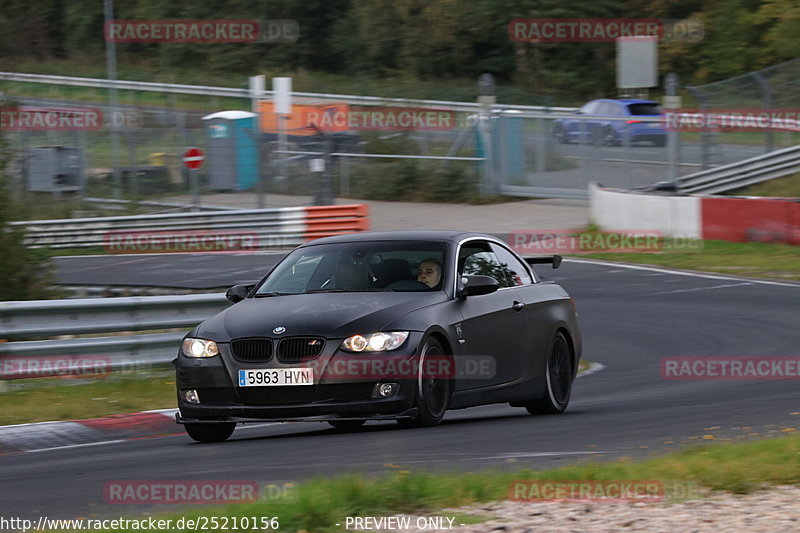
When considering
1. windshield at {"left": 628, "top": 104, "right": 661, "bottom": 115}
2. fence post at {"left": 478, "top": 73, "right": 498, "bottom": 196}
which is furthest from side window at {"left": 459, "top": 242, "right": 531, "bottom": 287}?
windshield at {"left": 628, "top": 104, "right": 661, "bottom": 115}

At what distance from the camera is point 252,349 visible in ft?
29.0

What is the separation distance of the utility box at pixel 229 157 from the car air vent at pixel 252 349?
23119 millimetres

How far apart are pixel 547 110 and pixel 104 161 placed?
17141mm

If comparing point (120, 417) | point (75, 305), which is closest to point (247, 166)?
point (75, 305)

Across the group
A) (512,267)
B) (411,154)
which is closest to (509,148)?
(411,154)

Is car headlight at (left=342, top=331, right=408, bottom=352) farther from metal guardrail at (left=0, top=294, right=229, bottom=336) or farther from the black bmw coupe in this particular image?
metal guardrail at (left=0, top=294, right=229, bottom=336)

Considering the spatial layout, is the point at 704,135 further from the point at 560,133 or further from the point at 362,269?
the point at 362,269

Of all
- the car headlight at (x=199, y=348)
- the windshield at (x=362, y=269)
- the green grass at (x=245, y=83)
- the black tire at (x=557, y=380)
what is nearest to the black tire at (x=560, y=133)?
the green grass at (x=245, y=83)

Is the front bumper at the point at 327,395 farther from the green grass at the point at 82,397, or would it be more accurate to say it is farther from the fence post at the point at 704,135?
the fence post at the point at 704,135

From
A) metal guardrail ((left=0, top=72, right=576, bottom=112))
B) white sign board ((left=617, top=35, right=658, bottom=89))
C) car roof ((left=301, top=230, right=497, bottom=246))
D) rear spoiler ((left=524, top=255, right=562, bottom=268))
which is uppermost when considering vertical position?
metal guardrail ((left=0, top=72, right=576, bottom=112))

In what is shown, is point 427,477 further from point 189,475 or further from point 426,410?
point 426,410

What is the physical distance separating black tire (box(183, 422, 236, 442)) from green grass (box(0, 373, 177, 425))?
197 cm

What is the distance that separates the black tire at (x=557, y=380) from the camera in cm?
1059

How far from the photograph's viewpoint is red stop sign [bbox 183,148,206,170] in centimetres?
3159
